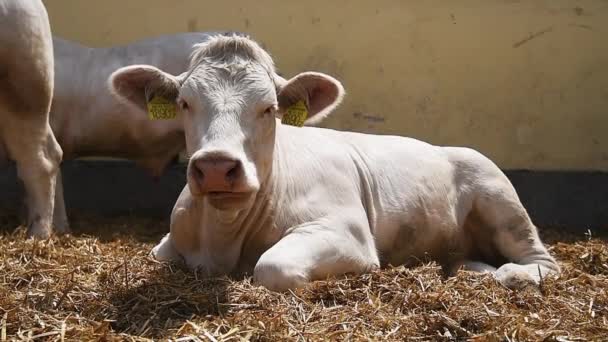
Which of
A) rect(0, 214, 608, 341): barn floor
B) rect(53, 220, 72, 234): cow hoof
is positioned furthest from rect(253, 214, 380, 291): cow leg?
rect(53, 220, 72, 234): cow hoof

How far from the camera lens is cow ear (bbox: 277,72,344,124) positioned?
16.0 feet

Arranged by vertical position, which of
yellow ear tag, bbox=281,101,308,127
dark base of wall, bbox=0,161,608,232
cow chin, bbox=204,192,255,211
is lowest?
dark base of wall, bbox=0,161,608,232

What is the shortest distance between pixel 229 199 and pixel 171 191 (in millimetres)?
4013

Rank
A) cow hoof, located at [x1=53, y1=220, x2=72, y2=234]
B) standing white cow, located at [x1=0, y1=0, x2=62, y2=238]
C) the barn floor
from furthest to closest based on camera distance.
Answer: cow hoof, located at [x1=53, y1=220, x2=72, y2=234], standing white cow, located at [x1=0, y1=0, x2=62, y2=238], the barn floor

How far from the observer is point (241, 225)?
4.83 m

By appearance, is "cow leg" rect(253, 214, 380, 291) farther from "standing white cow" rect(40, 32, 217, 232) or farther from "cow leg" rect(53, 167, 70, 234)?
"standing white cow" rect(40, 32, 217, 232)

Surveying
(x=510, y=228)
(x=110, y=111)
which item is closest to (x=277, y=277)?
(x=510, y=228)

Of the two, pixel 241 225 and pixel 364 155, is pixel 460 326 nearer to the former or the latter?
pixel 241 225

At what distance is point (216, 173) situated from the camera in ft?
13.4

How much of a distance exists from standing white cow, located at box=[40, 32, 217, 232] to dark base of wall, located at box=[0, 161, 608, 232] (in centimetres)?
33

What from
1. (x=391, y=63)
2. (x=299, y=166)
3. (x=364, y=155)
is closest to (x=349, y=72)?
(x=391, y=63)

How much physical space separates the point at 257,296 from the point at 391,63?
15.5 feet

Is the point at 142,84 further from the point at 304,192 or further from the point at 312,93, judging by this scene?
the point at 304,192

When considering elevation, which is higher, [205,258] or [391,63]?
[391,63]
